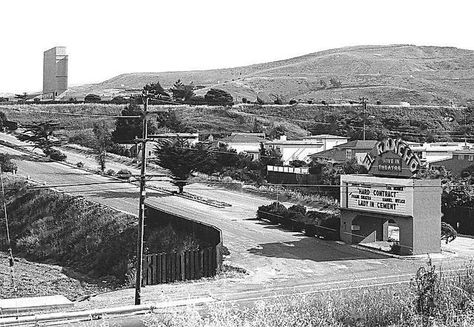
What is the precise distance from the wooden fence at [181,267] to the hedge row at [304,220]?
10.1m

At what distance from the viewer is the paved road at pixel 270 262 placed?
2722 cm

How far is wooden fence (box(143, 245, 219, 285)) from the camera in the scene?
30.5 metres

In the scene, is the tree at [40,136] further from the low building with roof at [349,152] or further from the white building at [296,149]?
the low building with roof at [349,152]

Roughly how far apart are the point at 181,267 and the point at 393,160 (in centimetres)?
1218

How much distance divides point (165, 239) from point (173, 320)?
22278 mm

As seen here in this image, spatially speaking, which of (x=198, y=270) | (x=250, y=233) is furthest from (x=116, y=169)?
(x=198, y=270)

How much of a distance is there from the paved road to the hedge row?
66 cm

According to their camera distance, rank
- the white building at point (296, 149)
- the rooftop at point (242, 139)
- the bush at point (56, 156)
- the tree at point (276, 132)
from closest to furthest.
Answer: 1. the white building at point (296, 149)
2. the bush at point (56, 156)
3. the rooftop at point (242, 139)
4. the tree at point (276, 132)

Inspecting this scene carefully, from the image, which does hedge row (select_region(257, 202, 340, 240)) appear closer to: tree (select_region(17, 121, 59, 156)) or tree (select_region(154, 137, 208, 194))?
tree (select_region(154, 137, 208, 194))

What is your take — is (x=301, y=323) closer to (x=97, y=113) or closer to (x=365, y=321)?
(x=365, y=321)

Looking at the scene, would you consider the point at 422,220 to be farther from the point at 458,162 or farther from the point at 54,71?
the point at 54,71

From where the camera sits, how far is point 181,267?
101 ft

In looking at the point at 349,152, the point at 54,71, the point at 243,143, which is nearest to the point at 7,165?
the point at 243,143

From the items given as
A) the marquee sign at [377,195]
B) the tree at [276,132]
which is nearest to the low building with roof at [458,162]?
the marquee sign at [377,195]
